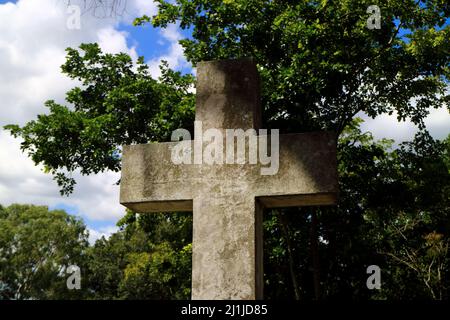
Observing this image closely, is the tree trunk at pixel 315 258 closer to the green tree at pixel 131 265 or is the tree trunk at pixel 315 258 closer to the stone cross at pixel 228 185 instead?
the green tree at pixel 131 265

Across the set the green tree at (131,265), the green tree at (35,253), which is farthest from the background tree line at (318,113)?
the green tree at (35,253)

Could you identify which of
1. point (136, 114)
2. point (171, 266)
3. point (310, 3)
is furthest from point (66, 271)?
point (310, 3)

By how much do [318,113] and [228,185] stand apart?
27.8ft

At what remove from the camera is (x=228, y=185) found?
385 cm

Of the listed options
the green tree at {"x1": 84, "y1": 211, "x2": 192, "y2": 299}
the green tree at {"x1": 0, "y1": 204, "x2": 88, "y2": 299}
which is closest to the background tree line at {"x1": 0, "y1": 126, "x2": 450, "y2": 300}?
the green tree at {"x1": 84, "y1": 211, "x2": 192, "y2": 299}

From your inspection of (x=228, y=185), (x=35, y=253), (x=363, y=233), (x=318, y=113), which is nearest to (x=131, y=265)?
(x=35, y=253)

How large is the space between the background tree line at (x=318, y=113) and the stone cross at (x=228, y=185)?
6.69 metres

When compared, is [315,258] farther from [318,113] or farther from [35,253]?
[35,253]

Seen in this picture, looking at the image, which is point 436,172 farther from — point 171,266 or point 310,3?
point 171,266

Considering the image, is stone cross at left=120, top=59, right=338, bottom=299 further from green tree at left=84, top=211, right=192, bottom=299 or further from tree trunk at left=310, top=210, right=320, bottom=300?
green tree at left=84, top=211, right=192, bottom=299

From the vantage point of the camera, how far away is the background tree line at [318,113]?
36.2 feet

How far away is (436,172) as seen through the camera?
13930 mm

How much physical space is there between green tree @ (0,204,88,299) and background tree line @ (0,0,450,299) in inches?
949

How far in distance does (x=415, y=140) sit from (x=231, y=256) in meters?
11.3
